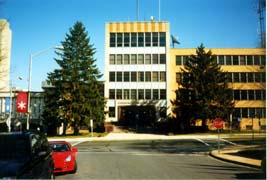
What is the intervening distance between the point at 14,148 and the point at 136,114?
194 feet

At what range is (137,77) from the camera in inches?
2685

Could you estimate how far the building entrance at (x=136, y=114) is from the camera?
222 ft

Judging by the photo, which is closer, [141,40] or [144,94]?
[144,94]

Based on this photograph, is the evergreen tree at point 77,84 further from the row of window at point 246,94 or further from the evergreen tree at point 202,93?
the row of window at point 246,94

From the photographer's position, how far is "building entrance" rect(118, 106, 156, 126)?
222 ft

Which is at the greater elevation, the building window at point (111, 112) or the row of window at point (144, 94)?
the row of window at point (144, 94)

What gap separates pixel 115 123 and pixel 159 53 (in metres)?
14.2

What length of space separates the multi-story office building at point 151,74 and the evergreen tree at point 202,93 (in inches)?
428

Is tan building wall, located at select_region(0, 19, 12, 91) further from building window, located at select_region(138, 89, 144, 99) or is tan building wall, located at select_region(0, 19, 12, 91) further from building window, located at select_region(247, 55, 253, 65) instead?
building window, located at select_region(247, 55, 253, 65)

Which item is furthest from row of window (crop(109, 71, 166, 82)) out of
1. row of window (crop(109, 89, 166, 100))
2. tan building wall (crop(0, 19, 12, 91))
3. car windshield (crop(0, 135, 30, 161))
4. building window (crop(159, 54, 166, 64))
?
car windshield (crop(0, 135, 30, 161))

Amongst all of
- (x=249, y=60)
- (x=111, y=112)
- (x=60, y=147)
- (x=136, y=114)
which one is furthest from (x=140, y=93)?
(x=60, y=147)

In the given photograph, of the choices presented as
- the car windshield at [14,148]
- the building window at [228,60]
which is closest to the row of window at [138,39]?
the building window at [228,60]

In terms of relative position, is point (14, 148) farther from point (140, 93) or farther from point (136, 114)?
point (140, 93)

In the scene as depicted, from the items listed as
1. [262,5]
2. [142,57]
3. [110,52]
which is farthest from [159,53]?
[262,5]
